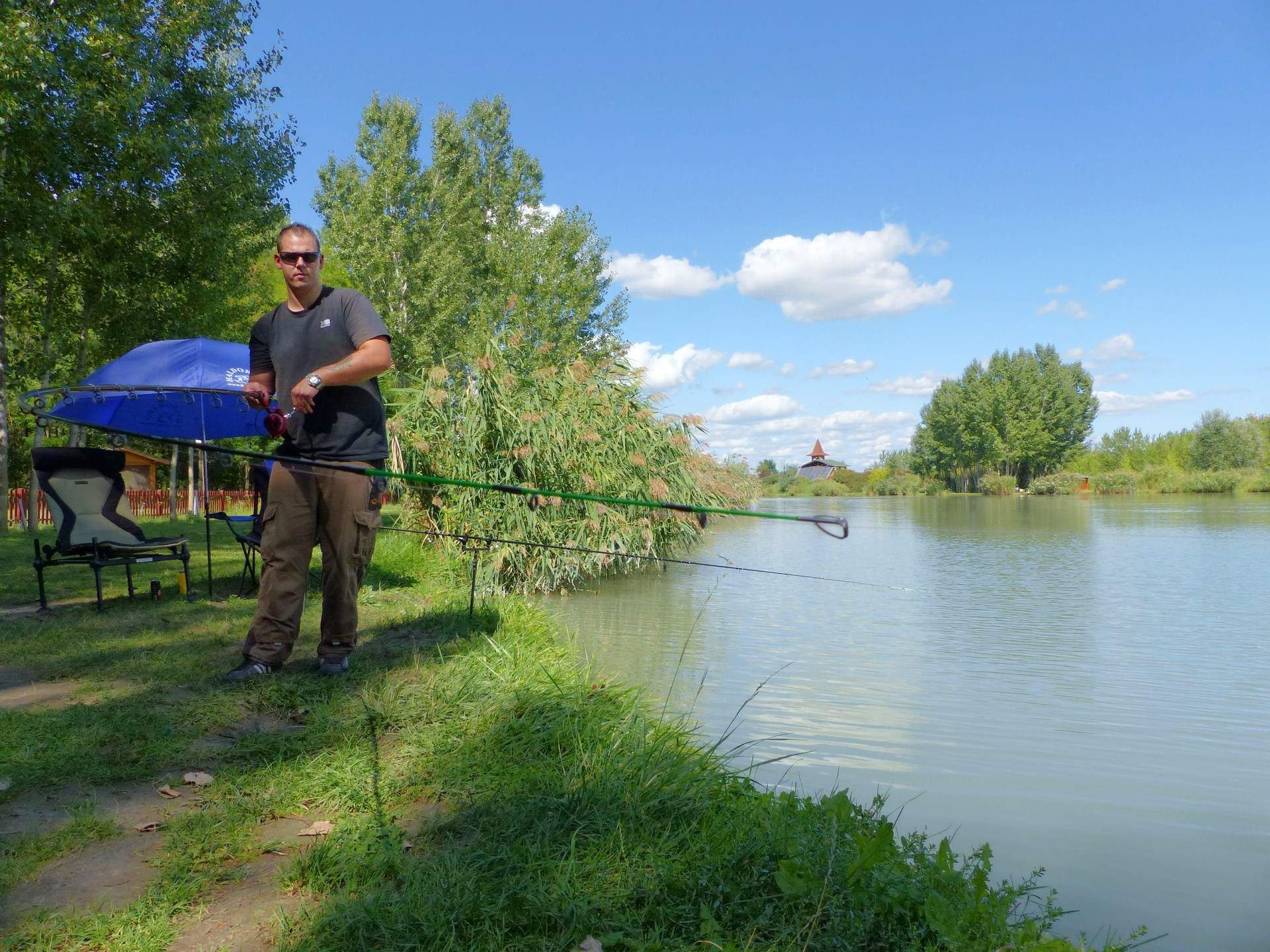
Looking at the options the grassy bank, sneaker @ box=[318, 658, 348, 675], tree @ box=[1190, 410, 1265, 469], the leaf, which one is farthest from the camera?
tree @ box=[1190, 410, 1265, 469]

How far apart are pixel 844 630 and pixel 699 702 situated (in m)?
3.29

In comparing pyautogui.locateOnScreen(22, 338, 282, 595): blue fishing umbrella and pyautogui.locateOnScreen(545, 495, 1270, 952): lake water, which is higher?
pyautogui.locateOnScreen(22, 338, 282, 595): blue fishing umbrella

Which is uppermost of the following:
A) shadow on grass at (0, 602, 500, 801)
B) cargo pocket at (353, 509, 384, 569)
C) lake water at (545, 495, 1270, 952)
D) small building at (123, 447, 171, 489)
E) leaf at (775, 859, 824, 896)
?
small building at (123, 447, 171, 489)

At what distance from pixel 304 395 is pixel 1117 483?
66887 mm

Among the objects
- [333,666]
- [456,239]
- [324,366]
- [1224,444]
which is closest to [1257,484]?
[1224,444]

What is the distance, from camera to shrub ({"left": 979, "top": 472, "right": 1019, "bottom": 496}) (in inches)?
2936

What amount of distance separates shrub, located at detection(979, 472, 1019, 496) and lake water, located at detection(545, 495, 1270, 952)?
62734 mm

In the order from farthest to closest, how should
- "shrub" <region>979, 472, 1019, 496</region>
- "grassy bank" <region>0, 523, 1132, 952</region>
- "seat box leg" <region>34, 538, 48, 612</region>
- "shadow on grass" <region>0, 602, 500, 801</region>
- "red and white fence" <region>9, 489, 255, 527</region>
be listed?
1. "shrub" <region>979, 472, 1019, 496</region>
2. "red and white fence" <region>9, 489, 255, 527</region>
3. "seat box leg" <region>34, 538, 48, 612</region>
4. "shadow on grass" <region>0, 602, 500, 801</region>
5. "grassy bank" <region>0, 523, 1132, 952</region>

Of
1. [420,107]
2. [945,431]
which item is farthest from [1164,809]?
[945,431]

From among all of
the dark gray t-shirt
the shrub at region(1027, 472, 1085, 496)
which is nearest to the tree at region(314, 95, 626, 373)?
the dark gray t-shirt

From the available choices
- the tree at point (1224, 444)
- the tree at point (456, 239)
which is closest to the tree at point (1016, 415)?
the tree at point (1224, 444)

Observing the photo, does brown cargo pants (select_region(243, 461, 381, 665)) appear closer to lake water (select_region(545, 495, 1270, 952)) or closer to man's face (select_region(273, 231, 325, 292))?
man's face (select_region(273, 231, 325, 292))

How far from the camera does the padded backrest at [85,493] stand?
23.4 ft

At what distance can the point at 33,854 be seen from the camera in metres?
2.63
